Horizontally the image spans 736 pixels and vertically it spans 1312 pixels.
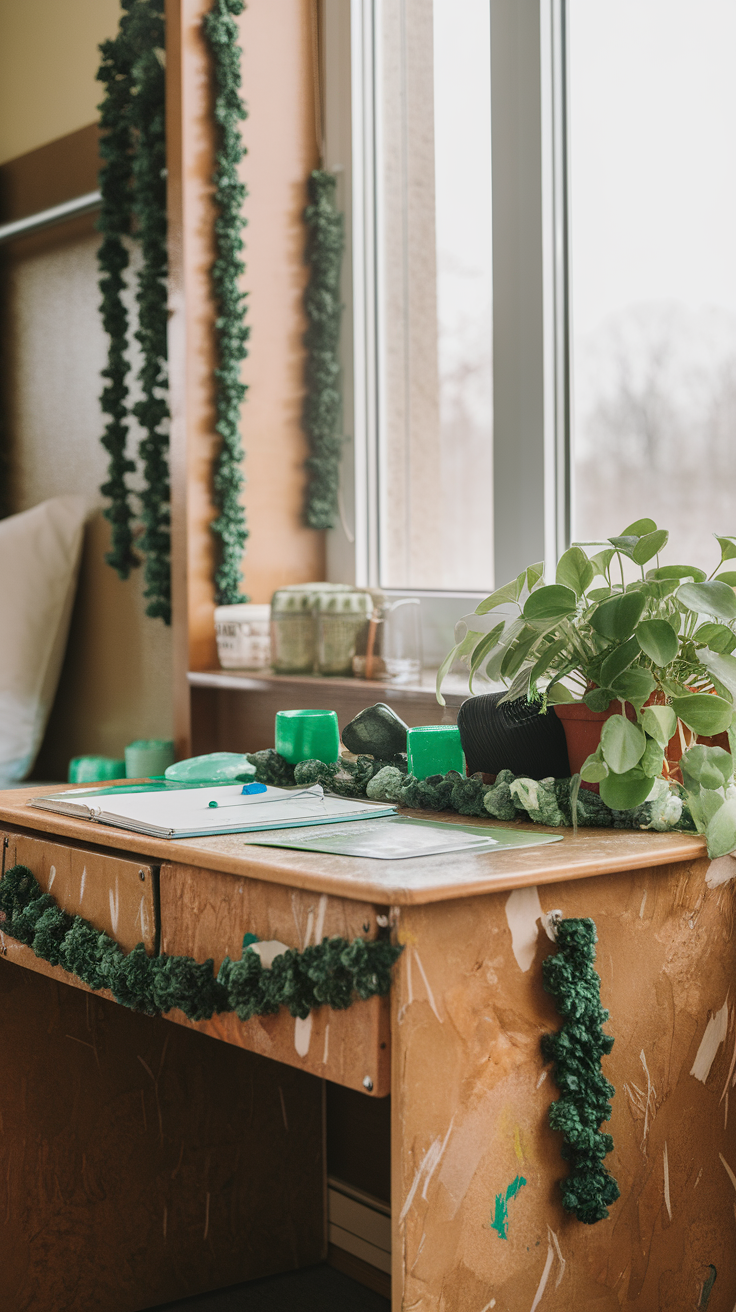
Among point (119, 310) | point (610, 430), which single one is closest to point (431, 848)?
point (610, 430)

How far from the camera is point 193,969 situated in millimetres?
928

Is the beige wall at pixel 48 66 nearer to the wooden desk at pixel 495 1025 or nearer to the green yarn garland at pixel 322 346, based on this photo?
the green yarn garland at pixel 322 346

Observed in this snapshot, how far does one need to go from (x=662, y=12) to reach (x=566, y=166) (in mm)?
204

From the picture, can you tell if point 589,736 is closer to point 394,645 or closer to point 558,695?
point 558,695

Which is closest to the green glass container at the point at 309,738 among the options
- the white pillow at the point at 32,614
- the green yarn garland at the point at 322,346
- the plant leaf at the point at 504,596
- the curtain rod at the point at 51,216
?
the plant leaf at the point at 504,596

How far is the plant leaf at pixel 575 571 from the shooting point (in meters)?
1.03

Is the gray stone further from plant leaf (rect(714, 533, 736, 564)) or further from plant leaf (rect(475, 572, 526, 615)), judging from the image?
plant leaf (rect(714, 533, 736, 564))

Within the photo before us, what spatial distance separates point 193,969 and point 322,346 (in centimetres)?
123

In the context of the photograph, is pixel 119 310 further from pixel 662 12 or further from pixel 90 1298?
pixel 90 1298

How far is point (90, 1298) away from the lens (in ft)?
4.79

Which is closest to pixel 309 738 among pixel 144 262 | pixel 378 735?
pixel 378 735

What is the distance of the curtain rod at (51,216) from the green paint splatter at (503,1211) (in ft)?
5.94

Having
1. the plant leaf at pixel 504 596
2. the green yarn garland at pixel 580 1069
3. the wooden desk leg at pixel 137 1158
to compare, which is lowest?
→ the wooden desk leg at pixel 137 1158

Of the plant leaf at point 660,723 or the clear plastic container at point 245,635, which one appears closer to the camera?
the plant leaf at point 660,723
